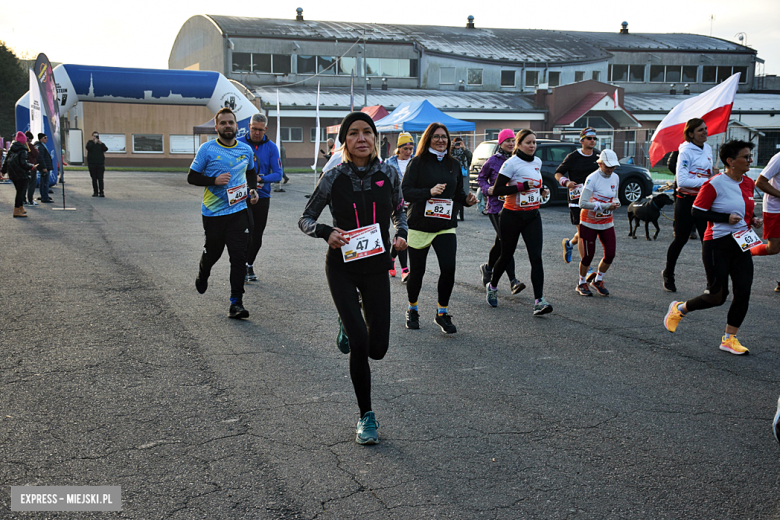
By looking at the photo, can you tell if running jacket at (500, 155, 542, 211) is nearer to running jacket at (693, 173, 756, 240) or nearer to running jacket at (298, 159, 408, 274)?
running jacket at (693, 173, 756, 240)

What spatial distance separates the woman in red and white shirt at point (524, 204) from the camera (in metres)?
7.30

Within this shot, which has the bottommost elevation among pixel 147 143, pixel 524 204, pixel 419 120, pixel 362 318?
pixel 362 318

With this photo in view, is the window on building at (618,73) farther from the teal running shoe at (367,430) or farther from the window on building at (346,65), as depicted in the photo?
the teal running shoe at (367,430)

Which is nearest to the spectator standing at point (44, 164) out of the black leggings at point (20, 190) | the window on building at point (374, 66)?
the black leggings at point (20, 190)

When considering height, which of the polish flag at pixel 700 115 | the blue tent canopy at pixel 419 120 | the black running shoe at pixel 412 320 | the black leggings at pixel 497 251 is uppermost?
the blue tent canopy at pixel 419 120

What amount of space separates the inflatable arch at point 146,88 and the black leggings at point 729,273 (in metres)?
20.8

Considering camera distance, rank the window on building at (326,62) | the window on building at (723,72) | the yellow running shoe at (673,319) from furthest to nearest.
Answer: the window on building at (723,72), the window on building at (326,62), the yellow running shoe at (673,319)

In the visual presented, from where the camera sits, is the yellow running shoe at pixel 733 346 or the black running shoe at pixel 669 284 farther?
the black running shoe at pixel 669 284

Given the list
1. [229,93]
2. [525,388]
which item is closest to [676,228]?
[525,388]

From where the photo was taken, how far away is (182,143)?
46.4 metres

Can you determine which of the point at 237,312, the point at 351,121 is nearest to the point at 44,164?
the point at 237,312

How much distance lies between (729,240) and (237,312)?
456cm

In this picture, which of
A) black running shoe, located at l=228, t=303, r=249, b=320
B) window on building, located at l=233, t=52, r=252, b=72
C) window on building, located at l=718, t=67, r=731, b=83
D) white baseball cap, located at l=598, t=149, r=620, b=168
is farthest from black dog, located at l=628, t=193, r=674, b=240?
window on building, located at l=718, t=67, r=731, b=83

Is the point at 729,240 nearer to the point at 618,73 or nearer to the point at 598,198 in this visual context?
the point at 598,198
